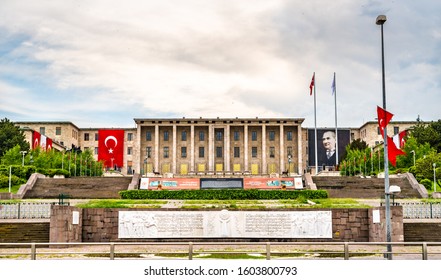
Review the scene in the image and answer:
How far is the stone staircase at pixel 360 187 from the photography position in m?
46.9

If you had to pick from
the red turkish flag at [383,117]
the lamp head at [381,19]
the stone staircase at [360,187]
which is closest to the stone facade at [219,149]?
the stone staircase at [360,187]

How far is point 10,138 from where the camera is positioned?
84.9 m

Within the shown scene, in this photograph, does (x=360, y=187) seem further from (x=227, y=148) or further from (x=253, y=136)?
(x=253, y=136)

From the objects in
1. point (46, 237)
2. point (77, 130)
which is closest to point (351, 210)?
point (46, 237)

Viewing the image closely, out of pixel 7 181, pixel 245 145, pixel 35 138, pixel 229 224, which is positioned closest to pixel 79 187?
pixel 7 181

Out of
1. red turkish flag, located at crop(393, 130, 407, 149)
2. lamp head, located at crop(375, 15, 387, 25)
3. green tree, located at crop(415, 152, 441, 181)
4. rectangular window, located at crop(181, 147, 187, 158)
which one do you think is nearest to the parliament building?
rectangular window, located at crop(181, 147, 187, 158)

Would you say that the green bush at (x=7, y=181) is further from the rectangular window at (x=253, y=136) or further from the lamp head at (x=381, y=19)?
the rectangular window at (x=253, y=136)

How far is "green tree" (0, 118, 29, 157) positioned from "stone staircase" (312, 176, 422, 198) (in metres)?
49.2

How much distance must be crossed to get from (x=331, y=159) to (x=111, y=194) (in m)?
52.9

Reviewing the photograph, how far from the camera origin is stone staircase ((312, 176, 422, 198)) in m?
46.9

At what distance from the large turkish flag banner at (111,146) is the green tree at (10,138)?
48.3ft

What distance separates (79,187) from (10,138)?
3911 cm

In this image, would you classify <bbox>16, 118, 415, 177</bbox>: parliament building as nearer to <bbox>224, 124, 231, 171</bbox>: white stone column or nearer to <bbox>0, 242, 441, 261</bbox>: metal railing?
<bbox>224, 124, 231, 171</bbox>: white stone column
